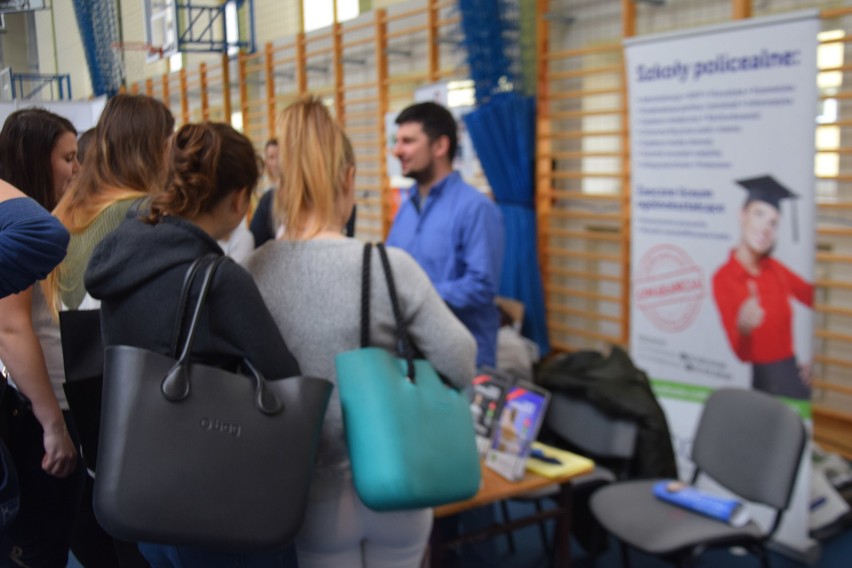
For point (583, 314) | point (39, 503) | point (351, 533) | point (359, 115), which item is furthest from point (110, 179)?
point (359, 115)

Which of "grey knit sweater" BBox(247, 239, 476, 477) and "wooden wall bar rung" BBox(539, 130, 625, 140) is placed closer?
"grey knit sweater" BBox(247, 239, 476, 477)

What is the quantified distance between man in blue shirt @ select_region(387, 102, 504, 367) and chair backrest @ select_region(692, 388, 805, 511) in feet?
2.73

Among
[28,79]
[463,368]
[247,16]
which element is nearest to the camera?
[28,79]

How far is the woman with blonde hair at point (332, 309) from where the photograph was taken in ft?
4.95

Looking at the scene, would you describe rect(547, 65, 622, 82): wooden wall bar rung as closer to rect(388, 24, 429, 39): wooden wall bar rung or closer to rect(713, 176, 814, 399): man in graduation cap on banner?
rect(388, 24, 429, 39): wooden wall bar rung

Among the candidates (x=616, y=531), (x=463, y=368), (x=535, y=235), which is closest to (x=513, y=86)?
Answer: (x=535, y=235)

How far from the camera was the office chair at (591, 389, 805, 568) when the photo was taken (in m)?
2.51

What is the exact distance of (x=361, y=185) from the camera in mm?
6445

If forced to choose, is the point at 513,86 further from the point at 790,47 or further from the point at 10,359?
the point at 10,359

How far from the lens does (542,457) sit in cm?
257

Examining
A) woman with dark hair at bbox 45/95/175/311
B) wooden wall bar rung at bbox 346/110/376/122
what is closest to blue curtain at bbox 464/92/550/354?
wooden wall bar rung at bbox 346/110/376/122

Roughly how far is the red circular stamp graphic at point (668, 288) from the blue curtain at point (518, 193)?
4.06 feet

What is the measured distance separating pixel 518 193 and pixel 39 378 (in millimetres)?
3861

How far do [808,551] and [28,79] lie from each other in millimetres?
3167
